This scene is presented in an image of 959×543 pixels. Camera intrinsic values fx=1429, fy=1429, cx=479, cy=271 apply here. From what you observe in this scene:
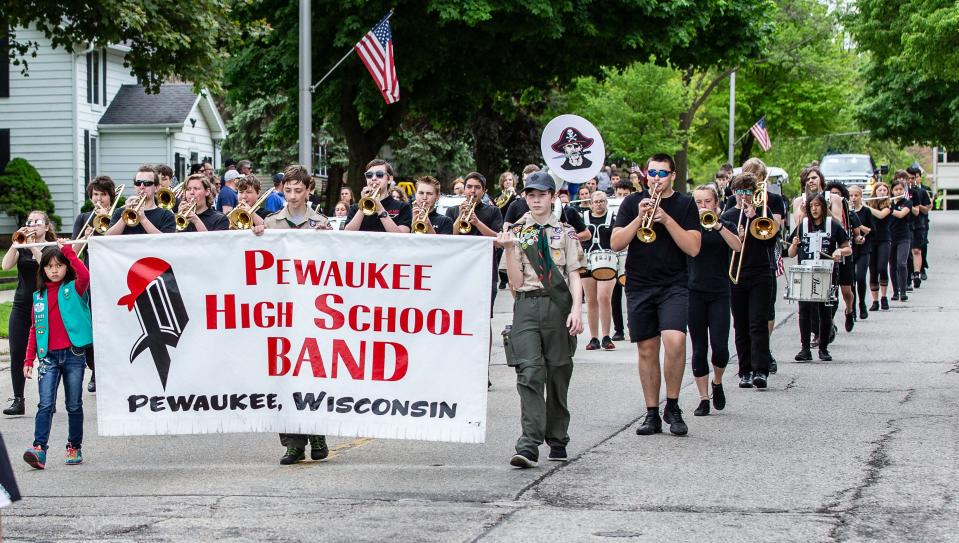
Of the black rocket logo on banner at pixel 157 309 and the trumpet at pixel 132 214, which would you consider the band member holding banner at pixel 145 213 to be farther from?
the black rocket logo on banner at pixel 157 309

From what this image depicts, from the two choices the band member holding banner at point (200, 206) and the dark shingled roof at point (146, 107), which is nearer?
the band member holding banner at point (200, 206)

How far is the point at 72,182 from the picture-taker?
39094 millimetres

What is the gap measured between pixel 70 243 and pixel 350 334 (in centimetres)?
195

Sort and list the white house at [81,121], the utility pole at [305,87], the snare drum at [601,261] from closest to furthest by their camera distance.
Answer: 1. the snare drum at [601,261]
2. the utility pole at [305,87]
3. the white house at [81,121]

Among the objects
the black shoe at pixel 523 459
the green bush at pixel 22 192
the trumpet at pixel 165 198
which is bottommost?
the black shoe at pixel 523 459

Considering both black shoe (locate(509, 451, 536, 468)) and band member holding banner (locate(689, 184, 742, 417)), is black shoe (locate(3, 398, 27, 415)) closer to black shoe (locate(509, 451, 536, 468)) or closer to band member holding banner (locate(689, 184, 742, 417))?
black shoe (locate(509, 451, 536, 468))

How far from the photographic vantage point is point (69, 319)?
930cm

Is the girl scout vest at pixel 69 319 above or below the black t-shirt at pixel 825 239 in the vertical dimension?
below

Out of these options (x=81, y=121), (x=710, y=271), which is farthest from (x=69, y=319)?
(x=81, y=121)

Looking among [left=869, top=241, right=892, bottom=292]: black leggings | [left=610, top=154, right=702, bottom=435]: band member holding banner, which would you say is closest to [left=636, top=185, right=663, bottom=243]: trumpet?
[left=610, top=154, right=702, bottom=435]: band member holding banner

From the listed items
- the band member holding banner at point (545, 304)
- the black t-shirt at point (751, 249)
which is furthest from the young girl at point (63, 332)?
the black t-shirt at point (751, 249)

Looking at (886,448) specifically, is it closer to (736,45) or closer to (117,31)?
(117,31)

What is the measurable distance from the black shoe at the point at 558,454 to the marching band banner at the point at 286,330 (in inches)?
27.2

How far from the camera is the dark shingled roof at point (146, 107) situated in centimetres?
4253
